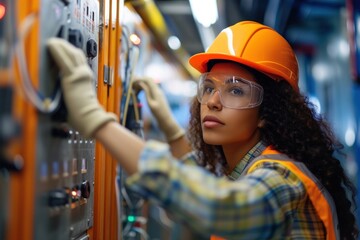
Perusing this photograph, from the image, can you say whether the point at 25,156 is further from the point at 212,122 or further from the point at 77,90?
the point at 212,122

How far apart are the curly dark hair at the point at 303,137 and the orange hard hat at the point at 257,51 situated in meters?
0.08

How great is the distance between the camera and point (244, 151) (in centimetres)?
231

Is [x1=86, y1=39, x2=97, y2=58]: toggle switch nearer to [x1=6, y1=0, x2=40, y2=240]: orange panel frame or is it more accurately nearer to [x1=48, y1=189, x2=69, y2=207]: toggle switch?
[x1=6, y1=0, x2=40, y2=240]: orange panel frame

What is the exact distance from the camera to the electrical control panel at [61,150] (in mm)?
1488

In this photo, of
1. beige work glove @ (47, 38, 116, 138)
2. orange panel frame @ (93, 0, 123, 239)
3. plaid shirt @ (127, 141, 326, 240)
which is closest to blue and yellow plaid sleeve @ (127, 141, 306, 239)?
plaid shirt @ (127, 141, 326, 240)

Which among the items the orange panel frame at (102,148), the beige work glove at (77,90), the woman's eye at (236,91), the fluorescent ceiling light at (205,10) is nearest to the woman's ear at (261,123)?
the woman's eye at (236,91)

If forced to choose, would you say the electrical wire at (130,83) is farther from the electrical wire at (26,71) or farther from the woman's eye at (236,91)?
the electrical wire at (26,71)

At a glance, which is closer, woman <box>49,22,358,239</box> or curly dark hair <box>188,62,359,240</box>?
woman <box>49,22,358,239</box>

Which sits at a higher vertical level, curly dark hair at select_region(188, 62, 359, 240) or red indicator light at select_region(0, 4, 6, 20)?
red indicator light at select_region(0, 4, 6, 20)

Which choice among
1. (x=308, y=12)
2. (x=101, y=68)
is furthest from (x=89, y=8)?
(x=308, y=12)

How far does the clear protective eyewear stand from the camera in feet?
6.97

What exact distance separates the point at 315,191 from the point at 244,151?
504 mm

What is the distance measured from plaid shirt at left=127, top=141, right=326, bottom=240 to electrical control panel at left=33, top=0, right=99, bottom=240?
288 mm

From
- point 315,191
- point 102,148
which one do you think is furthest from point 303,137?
point 102,148
